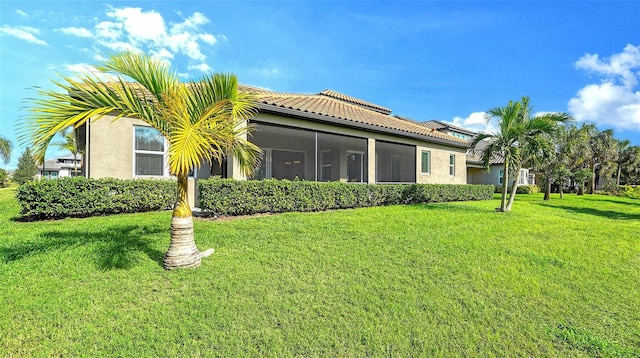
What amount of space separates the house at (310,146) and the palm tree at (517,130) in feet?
12.6

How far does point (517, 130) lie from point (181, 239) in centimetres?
1156

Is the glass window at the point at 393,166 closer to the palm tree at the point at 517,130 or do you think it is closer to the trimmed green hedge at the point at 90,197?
the palm tree at the point at 517,130

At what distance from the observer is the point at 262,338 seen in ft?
9.23

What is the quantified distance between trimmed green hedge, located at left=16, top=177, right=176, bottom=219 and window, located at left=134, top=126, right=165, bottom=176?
112 centimetres

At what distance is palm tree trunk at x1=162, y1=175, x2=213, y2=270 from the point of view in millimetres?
4195

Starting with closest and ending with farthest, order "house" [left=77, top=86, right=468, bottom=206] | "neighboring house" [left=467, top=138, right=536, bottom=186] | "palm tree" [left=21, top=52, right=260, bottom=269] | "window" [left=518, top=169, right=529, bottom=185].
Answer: "palm tree" [left=21, top=52, right=260, bottom=269]
"house" [left=77, top=86, right=468, bottom=206]
"neighboring house" [left=467, top=138, right=536, bottom=186]
"window" [left=518, top=169, right=529, bottom=185]

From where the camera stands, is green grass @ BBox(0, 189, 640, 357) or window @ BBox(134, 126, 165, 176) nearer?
green grass @ BBox(0, 189, 640, 357)

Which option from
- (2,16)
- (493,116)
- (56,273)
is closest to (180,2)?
(2,16)

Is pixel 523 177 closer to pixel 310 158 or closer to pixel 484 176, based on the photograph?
pixel 484 176

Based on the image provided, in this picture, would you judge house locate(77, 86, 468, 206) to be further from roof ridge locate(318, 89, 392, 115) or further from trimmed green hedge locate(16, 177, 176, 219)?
trimmed green hedge locate(16, 177, 176, 219)

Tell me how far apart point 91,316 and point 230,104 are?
333 centimetres

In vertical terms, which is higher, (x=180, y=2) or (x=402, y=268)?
(x=180, y=2)

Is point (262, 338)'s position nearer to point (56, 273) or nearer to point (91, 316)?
point (91, 316)

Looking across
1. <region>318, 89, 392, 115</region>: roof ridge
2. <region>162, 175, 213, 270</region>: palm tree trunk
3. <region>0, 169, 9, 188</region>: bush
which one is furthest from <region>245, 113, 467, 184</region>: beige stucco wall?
<region>0, 169, 9, 188</region>: bush
